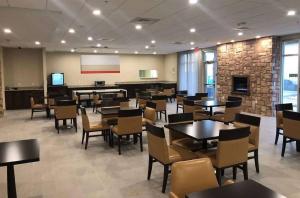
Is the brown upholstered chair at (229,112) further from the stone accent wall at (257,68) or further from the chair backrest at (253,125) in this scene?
the stone accent wall at (257,68)

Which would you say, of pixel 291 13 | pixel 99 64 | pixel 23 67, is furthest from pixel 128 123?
pixel 99 64

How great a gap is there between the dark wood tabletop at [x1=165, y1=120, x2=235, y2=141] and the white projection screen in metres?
11.1

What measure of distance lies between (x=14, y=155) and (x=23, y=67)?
11052 mm

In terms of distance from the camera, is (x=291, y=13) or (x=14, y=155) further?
(x=291, y=13)

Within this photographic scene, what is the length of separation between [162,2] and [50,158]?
11.8ft

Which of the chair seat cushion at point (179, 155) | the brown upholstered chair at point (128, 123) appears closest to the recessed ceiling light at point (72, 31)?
the brown upholstered chair at point (128, 123)

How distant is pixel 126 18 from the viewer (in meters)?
6.07

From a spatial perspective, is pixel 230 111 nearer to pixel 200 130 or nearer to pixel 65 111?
pixel 200 130

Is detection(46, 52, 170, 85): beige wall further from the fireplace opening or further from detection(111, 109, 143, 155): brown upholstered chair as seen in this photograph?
detection(111, 109, 143, 155): brown upholstered chair

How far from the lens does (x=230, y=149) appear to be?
335cm

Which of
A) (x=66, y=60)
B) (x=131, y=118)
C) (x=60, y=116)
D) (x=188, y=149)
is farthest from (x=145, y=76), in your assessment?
(x=188, y=149)

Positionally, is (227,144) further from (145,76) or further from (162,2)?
(145,76)

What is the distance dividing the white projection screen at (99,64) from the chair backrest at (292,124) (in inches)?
452

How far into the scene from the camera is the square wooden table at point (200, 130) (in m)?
3.56
